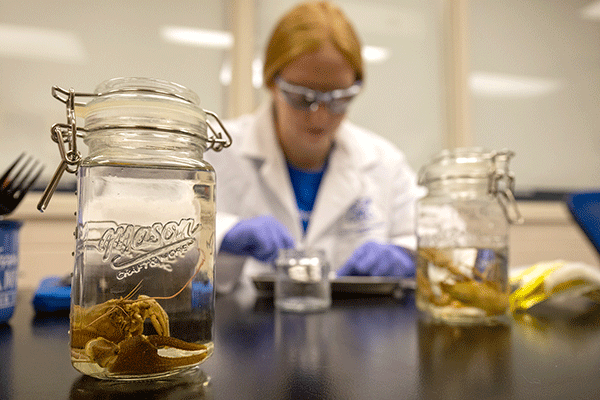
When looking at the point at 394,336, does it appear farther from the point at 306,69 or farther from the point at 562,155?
the point at 562,155

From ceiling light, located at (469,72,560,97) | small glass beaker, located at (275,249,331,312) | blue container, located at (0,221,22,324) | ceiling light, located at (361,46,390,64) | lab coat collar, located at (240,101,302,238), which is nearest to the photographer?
blue container, located at (0,221,22,324)

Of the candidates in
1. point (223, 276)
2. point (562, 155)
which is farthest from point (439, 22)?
point (223, 276)

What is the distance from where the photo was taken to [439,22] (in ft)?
7.67

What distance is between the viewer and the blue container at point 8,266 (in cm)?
42

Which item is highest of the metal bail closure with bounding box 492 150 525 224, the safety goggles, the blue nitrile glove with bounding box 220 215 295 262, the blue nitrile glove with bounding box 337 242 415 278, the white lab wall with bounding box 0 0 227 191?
the white lab wall with bounding box 0 0 227 191

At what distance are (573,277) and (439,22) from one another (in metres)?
2.19

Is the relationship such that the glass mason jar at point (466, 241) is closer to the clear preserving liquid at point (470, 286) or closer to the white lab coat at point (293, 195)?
the clear preserving liquid at point (470, 286)

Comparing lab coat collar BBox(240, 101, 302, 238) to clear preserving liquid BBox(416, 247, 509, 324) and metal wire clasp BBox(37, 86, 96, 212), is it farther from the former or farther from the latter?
metal wire clasp BBox(37, 86, 96, 212)

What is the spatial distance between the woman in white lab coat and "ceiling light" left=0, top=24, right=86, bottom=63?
3.37 ft

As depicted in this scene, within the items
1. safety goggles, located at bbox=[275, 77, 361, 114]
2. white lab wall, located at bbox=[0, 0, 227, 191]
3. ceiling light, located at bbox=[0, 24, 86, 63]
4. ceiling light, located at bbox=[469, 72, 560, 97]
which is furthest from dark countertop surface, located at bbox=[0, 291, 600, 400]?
ceiling light, located at bbox=[469, 72, 560, 97]

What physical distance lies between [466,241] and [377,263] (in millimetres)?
378

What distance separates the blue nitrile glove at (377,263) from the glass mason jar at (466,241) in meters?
0.32

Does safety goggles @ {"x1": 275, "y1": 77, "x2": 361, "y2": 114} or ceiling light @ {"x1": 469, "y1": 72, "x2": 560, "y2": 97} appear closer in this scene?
safety goggles @ {"x1": 275, "y1": 77, "x2": 361, "y2": 114}

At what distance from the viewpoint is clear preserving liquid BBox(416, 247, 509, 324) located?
1.49 ft
